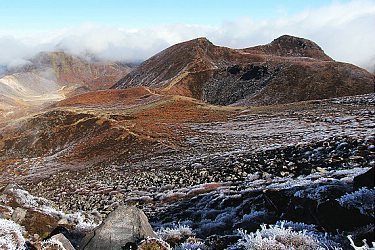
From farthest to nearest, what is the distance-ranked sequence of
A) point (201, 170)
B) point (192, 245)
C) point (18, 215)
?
point (201, 170)
point (18, 215)
point (192, 245)

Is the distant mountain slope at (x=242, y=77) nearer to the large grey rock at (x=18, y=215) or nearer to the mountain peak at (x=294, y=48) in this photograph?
the mountain peak at (x=294, y=48)

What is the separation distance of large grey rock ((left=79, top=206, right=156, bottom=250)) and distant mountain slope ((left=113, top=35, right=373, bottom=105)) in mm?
57120

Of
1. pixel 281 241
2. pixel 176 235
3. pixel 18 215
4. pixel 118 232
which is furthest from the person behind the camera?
pixel 18 215

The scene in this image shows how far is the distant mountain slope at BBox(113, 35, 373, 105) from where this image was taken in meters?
66.0

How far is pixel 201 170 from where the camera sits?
23688 millimetres

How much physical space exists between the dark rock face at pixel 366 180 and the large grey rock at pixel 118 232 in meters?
5.42

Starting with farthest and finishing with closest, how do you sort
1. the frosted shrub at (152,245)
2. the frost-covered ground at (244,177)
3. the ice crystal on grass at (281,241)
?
1. the frost-covered ground at (244,177)
2. the frosted shrub at (152,245)
3. the ice crystal on grass at (281,241)

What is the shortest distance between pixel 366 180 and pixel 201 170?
1540cm

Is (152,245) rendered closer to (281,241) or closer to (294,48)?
(281,241)

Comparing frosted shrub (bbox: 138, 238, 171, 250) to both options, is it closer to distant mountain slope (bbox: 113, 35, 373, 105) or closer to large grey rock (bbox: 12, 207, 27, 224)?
large grey rock (bbox: 12, 207, 27, 224)

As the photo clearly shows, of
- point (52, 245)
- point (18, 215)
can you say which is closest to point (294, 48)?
point (18, 215)

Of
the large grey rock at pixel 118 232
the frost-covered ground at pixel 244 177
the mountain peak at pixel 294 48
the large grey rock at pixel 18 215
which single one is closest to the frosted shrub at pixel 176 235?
the frost-covered ground at pixel 244 177

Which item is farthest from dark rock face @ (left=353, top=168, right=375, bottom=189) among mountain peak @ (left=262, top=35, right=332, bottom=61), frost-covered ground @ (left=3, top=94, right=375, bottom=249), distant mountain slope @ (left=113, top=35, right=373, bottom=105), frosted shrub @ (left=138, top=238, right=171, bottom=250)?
mountain peak @ (left=262, top=35, right=332, bottom=61)

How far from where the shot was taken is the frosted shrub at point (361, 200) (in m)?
7.86
